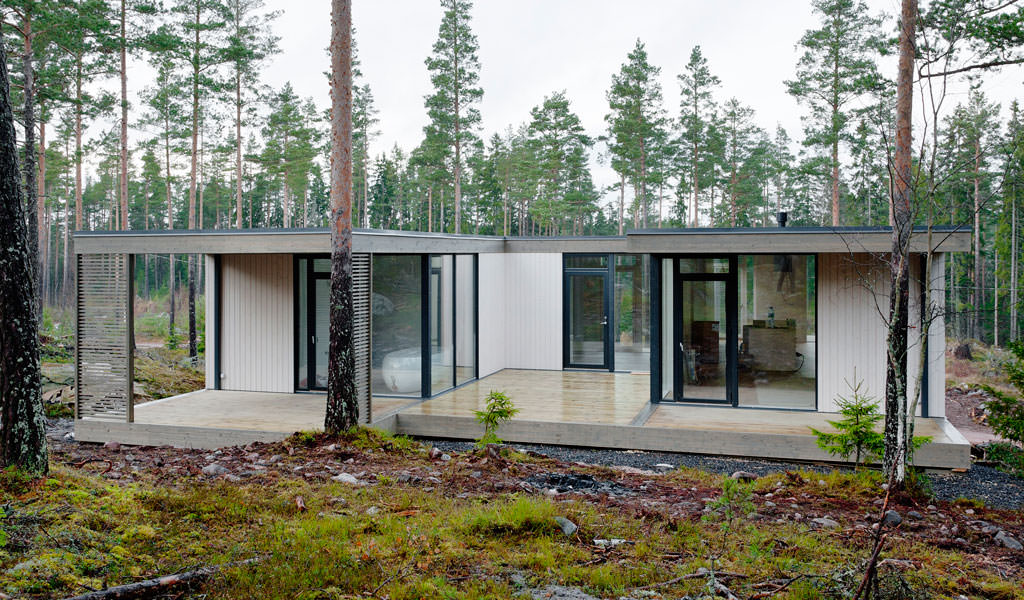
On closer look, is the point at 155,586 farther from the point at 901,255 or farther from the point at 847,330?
the point at 847,330

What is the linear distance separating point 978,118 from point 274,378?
25.1 meters

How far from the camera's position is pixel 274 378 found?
1134 centimetres

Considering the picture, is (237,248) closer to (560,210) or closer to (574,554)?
(574,554)

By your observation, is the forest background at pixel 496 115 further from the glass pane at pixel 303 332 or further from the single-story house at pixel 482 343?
the glass pane at pixel 303 332

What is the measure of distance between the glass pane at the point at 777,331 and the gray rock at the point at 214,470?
21.7 feet

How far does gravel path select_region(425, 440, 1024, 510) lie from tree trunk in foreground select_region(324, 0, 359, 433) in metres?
1.44

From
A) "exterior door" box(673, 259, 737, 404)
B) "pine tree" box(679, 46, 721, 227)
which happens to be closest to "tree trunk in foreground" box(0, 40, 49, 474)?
"exterior door" box(673, 259, 737, 404)

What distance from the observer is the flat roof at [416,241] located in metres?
8.64

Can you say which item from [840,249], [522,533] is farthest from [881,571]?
[840,249]

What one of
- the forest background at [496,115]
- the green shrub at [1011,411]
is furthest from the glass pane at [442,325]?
the forest background at [496,115]

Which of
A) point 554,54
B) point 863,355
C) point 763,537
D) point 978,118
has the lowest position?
point 763,537

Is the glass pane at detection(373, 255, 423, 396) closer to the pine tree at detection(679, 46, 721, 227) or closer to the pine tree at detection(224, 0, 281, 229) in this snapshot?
the pine tree at detection(224, 0, 281, 229)

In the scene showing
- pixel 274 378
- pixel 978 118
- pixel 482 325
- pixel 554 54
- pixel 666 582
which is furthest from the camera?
pixel 554 54

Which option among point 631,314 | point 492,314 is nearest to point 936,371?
point 631,314
